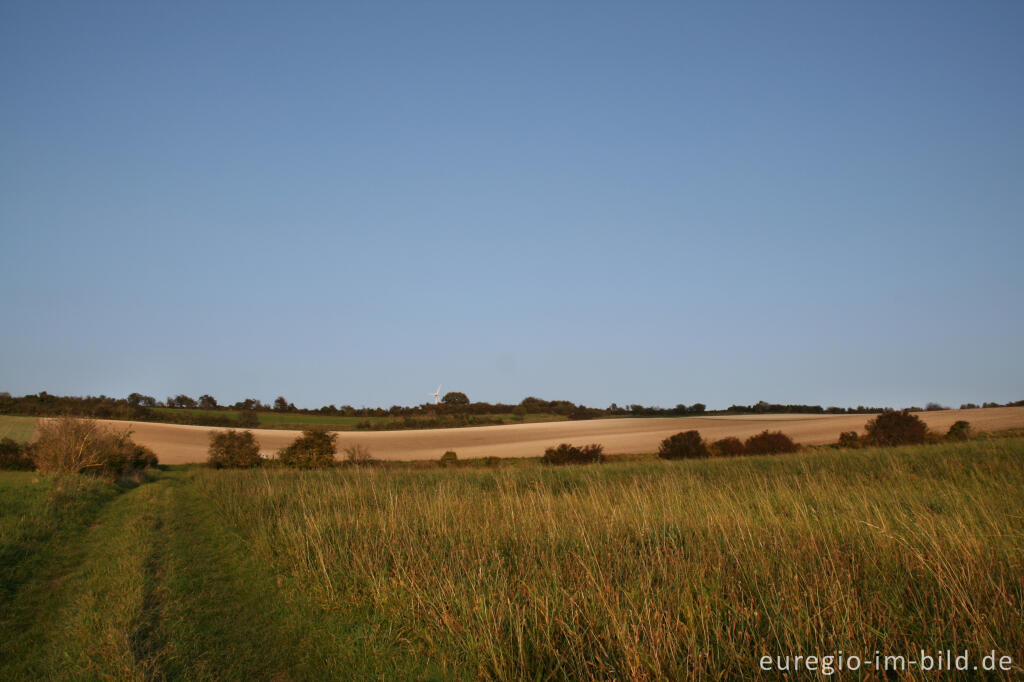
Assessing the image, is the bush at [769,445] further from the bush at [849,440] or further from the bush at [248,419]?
the bush at [248,419]

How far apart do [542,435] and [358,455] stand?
70.1 feet

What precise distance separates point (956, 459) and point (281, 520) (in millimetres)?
21477

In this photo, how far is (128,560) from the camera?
395 inches

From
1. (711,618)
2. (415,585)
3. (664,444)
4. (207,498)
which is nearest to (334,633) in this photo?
(415,585)

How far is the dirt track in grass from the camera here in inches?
1960

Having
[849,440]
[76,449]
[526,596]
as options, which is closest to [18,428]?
[76,449]

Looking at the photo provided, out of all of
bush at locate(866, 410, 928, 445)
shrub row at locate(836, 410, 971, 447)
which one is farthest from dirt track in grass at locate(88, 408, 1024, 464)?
bush at locate(866, 410, 928, 445)

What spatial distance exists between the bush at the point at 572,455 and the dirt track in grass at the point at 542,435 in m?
4.76

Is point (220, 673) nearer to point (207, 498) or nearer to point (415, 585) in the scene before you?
point (415, 585)

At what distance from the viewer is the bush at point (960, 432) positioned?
37500 mm

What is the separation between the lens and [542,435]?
Result: 205 feet

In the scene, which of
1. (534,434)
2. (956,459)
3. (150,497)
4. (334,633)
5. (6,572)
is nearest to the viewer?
(334,633)

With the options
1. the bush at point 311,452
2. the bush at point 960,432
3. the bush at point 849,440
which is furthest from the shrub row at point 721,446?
the bush at point 311,452

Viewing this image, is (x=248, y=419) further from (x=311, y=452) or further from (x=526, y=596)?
(x=526, y=596)
